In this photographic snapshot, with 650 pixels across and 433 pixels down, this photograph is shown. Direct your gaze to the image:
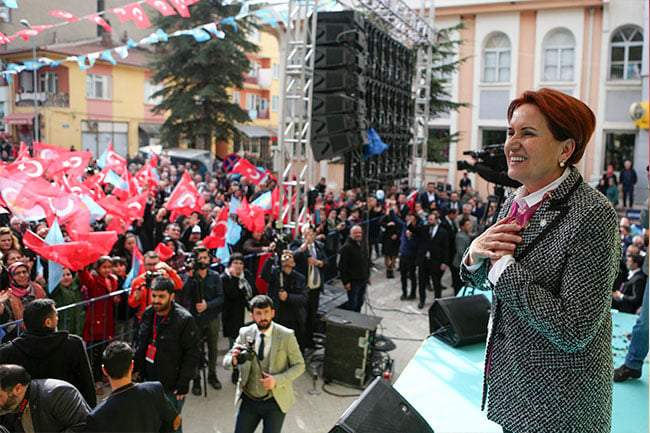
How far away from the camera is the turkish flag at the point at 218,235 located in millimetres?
8305

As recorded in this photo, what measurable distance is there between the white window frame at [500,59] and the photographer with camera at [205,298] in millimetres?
22576

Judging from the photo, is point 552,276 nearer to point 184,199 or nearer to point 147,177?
point 184,199

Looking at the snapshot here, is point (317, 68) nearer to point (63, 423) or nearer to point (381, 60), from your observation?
point (381, 60)

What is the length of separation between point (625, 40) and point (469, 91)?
22.2 feet

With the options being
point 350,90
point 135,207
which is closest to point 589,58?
point 350,90

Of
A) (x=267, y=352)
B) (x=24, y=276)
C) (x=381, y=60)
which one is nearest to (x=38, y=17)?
(x=24, y=276)

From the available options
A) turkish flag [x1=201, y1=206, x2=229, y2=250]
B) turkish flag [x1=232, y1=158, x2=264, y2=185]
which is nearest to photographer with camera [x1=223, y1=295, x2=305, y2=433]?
turkish flag [x1=201, y1=206, x2=229, y2=250]

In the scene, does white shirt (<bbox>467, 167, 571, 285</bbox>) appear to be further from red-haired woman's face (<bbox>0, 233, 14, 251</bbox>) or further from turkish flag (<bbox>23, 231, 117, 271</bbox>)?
red-haired woman's face (<bbox>0, 233, 14, 251</bbox>)

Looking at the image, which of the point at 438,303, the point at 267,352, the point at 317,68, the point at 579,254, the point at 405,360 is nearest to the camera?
the point at 579,254

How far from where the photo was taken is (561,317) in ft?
5.04

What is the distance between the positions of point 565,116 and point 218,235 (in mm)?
7366

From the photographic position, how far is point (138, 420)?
359cm

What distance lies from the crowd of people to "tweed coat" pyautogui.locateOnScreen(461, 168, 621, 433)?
0.95 feet

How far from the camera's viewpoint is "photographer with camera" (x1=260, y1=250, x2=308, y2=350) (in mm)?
7242
